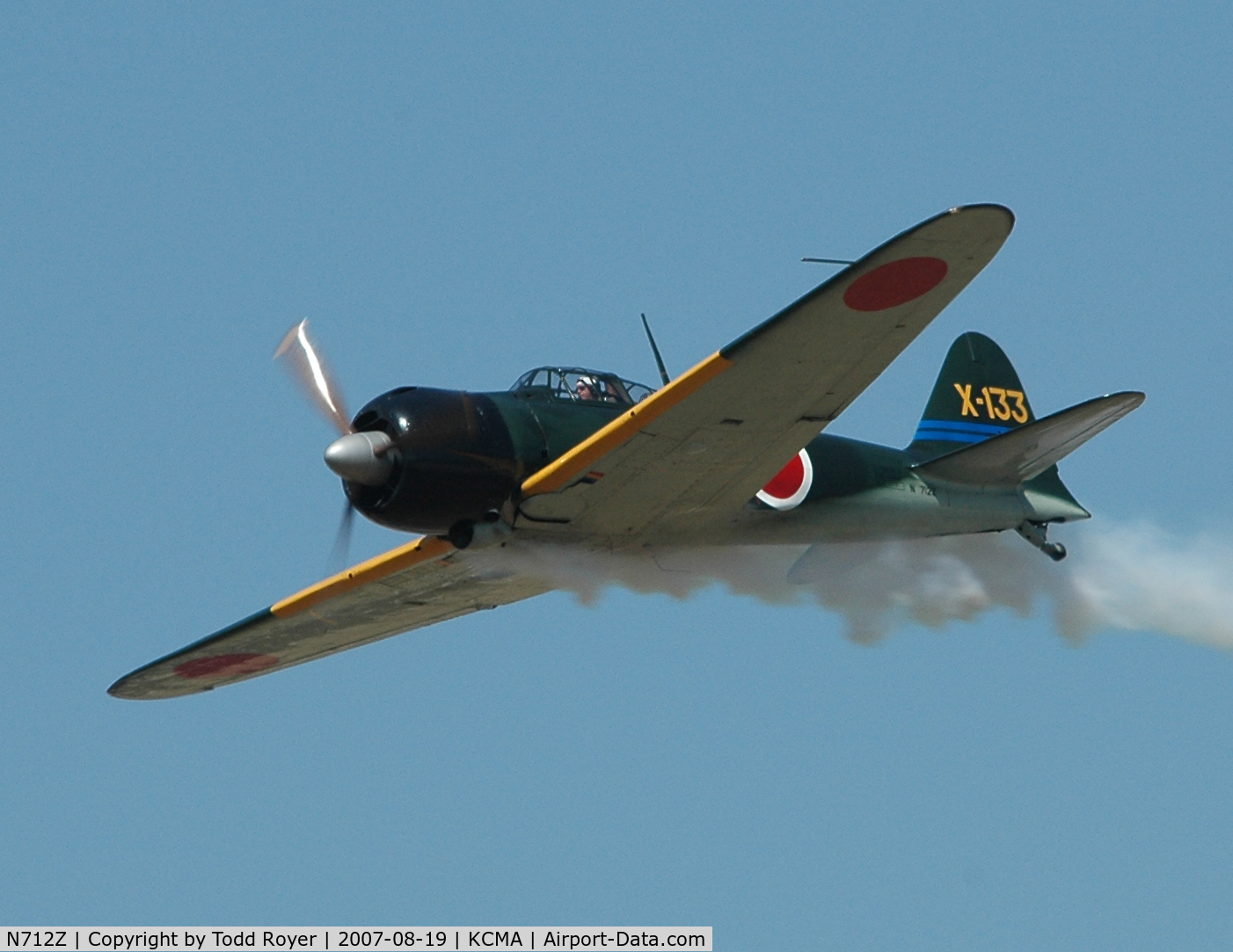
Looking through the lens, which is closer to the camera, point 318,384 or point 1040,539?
point 318,384

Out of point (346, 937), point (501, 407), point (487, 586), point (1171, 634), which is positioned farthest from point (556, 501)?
point (1171, 634)

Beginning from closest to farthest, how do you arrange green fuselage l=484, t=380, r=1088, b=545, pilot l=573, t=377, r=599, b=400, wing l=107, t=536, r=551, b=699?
green fuselage l=484, t=380, r=1088, b=545, pilot l=573, t=377, r=599, b=400, wing l=107, t=536, r=551, b=699

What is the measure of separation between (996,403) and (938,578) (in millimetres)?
2433

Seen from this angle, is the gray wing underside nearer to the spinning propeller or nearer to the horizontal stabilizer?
the spinning propeller

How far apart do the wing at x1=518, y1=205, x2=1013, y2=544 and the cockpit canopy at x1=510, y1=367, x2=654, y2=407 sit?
28.4 inches

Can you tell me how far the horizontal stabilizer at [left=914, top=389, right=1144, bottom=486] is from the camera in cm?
1481

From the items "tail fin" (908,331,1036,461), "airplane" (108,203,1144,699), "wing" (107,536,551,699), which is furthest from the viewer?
"tail fin" (908,331,1036,461)

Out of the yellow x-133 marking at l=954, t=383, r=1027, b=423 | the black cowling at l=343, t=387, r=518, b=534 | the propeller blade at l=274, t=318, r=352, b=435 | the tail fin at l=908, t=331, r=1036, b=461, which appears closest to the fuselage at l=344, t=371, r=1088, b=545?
the black cowling at l=343, t=387, r=518, b=534

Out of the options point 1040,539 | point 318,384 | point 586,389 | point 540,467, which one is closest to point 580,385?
point 586,389

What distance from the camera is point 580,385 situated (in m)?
13.7

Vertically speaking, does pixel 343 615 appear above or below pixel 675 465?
above

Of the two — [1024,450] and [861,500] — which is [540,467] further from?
[1024,450]

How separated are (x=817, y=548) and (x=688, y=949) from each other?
3.96m

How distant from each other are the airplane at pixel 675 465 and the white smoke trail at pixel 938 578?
0.98ft
